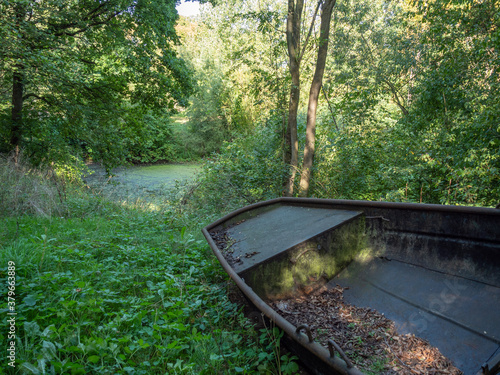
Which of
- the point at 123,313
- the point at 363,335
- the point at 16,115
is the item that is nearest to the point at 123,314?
the point at 123,313

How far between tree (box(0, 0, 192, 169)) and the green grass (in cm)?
460

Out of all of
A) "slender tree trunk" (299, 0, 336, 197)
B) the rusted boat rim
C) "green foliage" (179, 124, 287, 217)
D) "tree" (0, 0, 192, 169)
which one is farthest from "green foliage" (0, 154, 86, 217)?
"slender tree trunk" (299, 0, 336, 197)

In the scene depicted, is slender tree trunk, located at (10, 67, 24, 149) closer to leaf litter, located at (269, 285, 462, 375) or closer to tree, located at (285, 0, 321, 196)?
tree, located at (285, 0, 321, 196)

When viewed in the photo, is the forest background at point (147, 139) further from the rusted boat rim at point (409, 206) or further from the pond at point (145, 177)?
the pond at point (145, 177)

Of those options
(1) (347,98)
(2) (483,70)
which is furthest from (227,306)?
(2) (483,70)

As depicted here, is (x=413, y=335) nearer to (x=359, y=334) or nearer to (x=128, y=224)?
(x=359, y=334)

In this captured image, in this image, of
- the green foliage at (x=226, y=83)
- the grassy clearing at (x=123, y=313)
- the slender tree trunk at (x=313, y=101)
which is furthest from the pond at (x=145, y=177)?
the grassy clearing at (x=123, y=313)

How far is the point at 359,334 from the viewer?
7.22 ft

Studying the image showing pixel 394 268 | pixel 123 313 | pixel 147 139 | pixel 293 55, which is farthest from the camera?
pixel 147 139

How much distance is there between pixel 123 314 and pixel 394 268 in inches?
93.3

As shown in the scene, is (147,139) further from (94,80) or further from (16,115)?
(16,115)

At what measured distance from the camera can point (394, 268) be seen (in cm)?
282

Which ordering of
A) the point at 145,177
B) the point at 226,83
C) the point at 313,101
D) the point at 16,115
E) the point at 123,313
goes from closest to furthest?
the point at 123,313, the point at 313,101, the point at 16,115, the point at 145,177, the point at 226,83

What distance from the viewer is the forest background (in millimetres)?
2244
